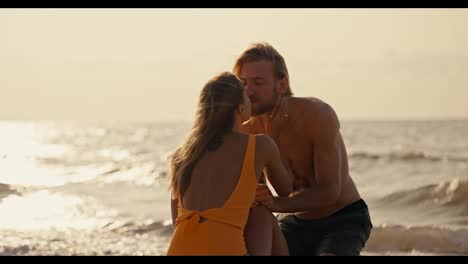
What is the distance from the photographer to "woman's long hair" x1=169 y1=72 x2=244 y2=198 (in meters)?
3.85

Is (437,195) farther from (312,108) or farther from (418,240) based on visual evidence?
(312,108)

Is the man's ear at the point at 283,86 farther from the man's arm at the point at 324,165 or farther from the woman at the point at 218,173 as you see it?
the woman at the point at 218,173

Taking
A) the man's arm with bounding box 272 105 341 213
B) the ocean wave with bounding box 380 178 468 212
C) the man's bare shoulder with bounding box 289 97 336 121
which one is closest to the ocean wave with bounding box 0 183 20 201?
the ocean wave with bounding box 380 178 468 212

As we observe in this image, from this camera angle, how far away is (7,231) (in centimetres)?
1112

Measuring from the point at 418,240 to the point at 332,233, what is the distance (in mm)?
7158

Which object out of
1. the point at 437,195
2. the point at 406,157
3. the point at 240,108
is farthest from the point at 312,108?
the point at 406,157

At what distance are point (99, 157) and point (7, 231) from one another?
74.9 feet

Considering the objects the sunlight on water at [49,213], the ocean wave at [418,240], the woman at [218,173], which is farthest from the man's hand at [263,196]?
the sunlight on water at [49,213]

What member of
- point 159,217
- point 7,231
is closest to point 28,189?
point 159,217

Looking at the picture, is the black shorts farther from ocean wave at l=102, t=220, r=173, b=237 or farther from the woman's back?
ocean wave at l=102, t=220, r=173, b=237

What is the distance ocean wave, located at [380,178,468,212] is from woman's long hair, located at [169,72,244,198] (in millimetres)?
11949

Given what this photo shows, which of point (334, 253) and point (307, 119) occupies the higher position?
point (307, 119)

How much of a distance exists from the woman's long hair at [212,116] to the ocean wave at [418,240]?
7359mm
